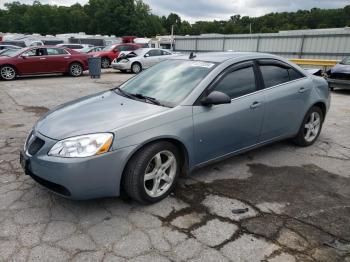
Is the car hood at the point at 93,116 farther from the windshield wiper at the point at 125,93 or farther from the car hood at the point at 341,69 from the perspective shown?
the car hood at the point at 341,69

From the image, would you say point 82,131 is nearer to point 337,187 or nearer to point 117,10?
point 337,187

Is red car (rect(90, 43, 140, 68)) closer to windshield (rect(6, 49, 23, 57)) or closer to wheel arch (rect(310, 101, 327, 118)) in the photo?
windshield (rect(6, 49, 23, 57))

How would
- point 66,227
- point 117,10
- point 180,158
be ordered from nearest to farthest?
point 66,227 < point 180,158 < point 117,10

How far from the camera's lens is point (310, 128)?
5.07m

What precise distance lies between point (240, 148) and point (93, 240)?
2.12m

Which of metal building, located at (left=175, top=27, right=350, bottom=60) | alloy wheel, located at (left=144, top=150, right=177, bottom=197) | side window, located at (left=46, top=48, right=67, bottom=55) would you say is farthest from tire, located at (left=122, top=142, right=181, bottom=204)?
metal building, located at (left=175, top=27, right=350, bottom=60)

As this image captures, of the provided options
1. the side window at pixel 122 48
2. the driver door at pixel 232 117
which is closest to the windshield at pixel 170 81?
the driver door at pixel 232 117

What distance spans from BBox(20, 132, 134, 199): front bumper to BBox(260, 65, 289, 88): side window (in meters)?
2.25

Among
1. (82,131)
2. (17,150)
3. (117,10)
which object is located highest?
(117,10)

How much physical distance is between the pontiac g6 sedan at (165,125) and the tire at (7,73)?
11.3 m

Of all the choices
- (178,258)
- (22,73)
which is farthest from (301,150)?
(22,73)

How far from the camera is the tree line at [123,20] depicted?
65.7m

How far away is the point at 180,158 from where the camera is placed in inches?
138

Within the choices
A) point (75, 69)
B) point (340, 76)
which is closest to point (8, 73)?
point (75, 69)
